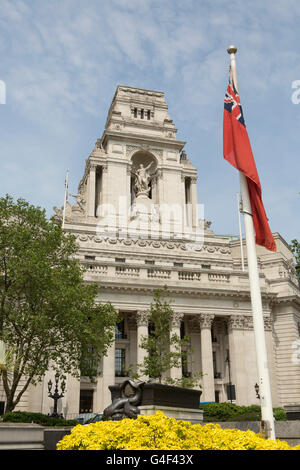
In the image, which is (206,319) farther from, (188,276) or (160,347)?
→ (160,347)

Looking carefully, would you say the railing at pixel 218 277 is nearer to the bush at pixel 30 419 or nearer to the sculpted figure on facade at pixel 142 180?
the bush at pixel 30 419

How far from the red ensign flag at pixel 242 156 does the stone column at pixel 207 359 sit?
99.9 ft

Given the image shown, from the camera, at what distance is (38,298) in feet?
114

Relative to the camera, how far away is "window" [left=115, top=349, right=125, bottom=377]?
167ft

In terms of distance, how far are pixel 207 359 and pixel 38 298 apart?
22.5 m

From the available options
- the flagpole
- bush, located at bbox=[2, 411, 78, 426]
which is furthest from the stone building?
the flagpole

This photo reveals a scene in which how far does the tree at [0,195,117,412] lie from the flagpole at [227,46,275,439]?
18597mm

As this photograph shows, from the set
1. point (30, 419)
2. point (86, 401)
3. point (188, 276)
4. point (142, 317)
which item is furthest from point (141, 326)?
point (30, 419)

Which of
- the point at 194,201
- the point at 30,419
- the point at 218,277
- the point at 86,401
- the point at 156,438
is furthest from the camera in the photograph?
the point at 194,201

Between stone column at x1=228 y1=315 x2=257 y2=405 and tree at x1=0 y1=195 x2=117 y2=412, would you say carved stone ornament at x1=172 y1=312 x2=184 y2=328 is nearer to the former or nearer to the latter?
stone column at x1=228 y1=315 x2=257 y2=405

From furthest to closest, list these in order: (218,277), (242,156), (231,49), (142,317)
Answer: (218,277)
(142,317)
(231,49)
(242,156)

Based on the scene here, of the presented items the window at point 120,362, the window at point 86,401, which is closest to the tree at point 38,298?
the window at point 86,401
